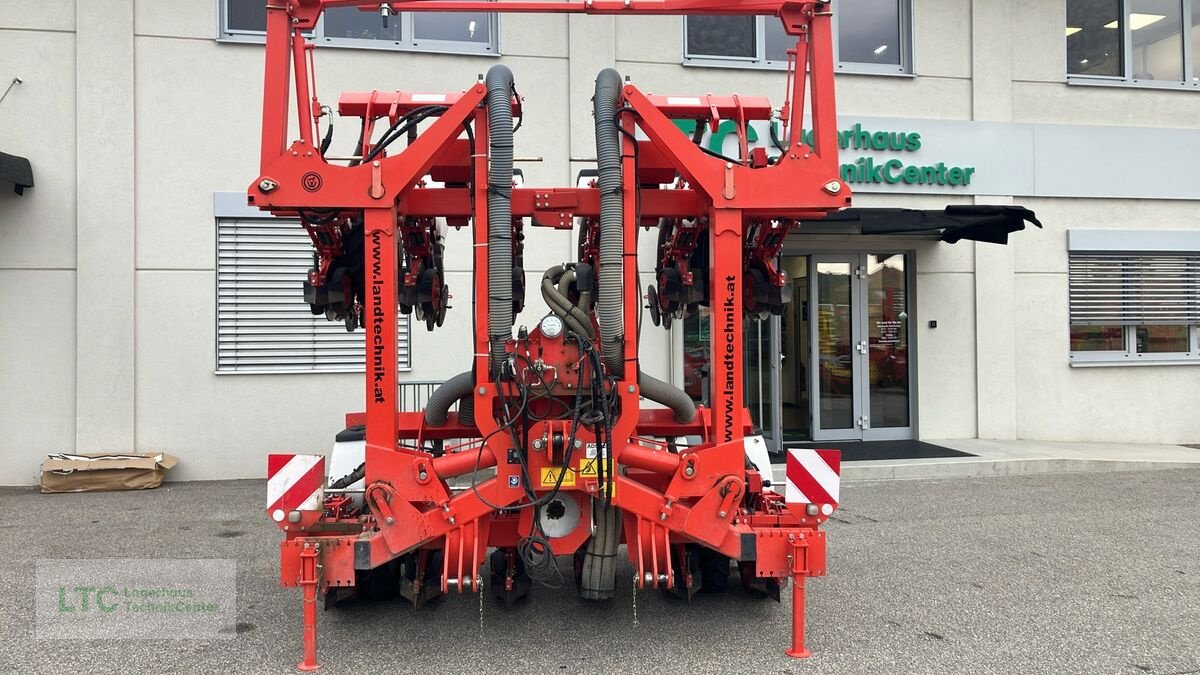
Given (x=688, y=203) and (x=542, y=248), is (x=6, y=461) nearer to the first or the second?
(x=542, y=248)

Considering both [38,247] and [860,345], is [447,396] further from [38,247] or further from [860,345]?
[860,345]

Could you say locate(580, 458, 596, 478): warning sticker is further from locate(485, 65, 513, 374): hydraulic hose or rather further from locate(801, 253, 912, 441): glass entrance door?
locate(801, 253, 912, 441): glass entrance door

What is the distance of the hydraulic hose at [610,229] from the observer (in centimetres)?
359

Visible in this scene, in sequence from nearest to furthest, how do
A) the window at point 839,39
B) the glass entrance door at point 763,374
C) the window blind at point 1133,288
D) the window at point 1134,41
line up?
the window at point 839,39 < the glass entrance door at point 763,374 < the window blind at point 1133,288 < the window at point 1134,41

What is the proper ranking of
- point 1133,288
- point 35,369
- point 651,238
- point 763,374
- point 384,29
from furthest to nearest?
point 1133,288 < point 763,374 < point 384,29 < point 35,369 < point 651,238

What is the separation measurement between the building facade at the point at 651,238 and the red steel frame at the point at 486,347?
3.24 metres

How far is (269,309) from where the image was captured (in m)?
8.47

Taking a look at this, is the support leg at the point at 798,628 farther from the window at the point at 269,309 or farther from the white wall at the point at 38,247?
the white wall at the point at 38,247

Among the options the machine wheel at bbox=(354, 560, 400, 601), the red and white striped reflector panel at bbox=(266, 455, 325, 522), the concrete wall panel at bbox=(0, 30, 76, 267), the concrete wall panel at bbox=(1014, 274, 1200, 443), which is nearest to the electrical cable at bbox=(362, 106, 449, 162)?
the red and white striped reflector panel at bbox=(266, 455, 325, 522)

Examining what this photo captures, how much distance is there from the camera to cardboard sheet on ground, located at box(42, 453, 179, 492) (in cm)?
773

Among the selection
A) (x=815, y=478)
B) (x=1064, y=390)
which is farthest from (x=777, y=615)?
(x=1064, y=390)
